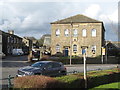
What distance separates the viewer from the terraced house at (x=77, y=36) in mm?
54406

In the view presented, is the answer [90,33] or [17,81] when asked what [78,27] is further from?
[17,81]

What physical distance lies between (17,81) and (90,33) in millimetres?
45470

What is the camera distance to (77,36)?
55.2 m

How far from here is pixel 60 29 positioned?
55.8 meters

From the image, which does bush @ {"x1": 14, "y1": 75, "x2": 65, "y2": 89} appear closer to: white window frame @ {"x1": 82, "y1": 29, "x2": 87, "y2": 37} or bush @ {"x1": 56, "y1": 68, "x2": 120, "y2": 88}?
bush @ {"x1": 56, "y1": 68, "x2": 120, "y2": 88}

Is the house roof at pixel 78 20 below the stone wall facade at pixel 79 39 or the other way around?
the other way around

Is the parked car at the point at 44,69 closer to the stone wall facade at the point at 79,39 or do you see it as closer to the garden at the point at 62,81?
the garden at the point at 62,81

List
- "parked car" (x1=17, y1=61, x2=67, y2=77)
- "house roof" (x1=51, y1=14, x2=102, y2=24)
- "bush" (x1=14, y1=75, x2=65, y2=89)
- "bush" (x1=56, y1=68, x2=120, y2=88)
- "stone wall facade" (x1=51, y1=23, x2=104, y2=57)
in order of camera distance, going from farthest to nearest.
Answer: "house roof" (x1=51, y1=14, x2=102, y2=24)
"stone wall facade" (x1=51, y1=23, x2=104, y2=57)
"parked car" (x1=17, y1=61, x2=67, y2=77)
"bush" (x1=56, y1=68, x2=120, y2=88)
"bush" (x1=14, y1=75, x2=65, y2=89)

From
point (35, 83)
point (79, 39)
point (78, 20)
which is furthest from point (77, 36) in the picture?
point (35, 83)

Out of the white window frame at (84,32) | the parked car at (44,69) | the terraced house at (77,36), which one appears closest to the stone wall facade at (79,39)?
the terraced house at (77,36)

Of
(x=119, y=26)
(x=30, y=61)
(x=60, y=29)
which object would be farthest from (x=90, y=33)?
(x=119, y=26)

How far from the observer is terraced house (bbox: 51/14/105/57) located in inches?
2142

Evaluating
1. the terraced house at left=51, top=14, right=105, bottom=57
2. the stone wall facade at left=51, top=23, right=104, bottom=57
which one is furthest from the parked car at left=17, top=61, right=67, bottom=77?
the stone wall facade at left=51, top=23, right=104, bottom=57

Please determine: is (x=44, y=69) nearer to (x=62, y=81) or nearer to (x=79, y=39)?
(x=62, y=81)
